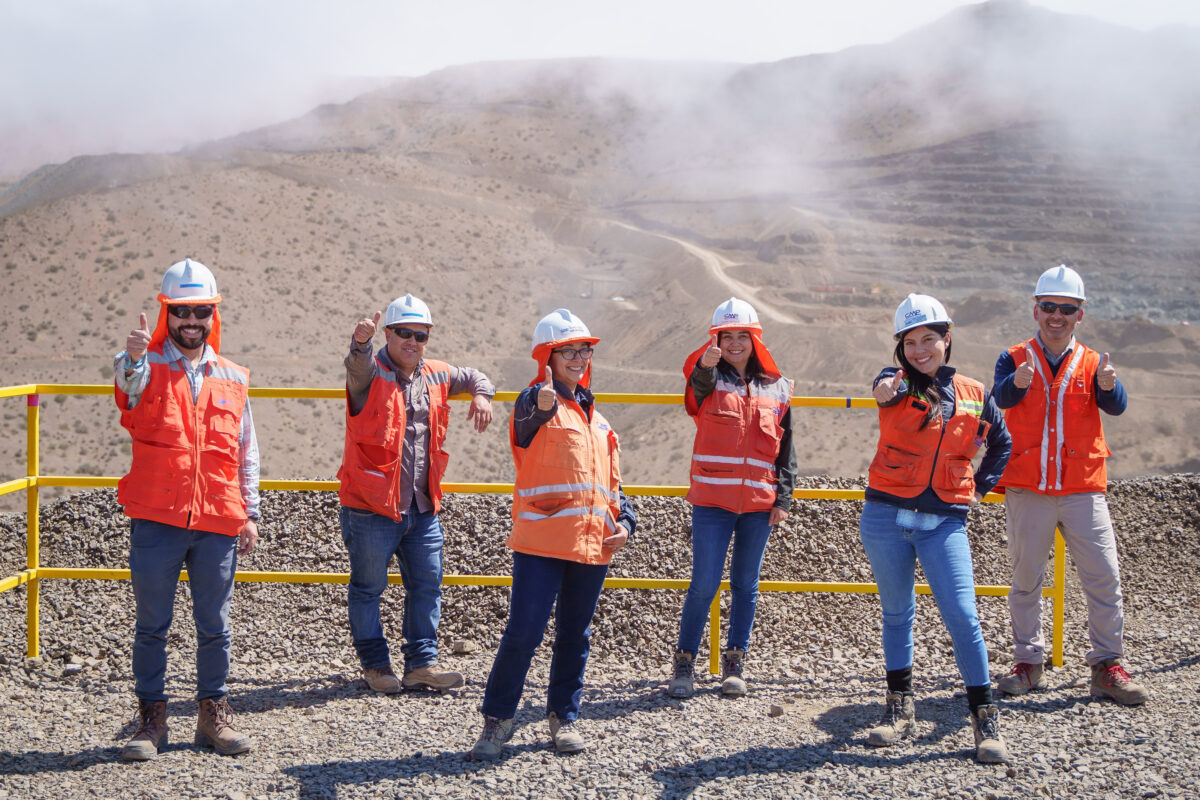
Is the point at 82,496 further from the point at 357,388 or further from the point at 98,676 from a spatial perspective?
the point at 357,388

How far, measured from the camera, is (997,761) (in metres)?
4.54

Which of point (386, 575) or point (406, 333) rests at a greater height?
point (406, 333)

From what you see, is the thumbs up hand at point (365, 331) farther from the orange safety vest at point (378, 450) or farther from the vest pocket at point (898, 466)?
the vest pocket at point (898, 466)

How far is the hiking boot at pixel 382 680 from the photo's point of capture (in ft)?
17.9

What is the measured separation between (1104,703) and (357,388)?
416 centimetres

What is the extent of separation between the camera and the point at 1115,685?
17.6ft

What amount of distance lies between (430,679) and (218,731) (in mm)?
1157

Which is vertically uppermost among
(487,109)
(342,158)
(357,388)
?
(487,109)

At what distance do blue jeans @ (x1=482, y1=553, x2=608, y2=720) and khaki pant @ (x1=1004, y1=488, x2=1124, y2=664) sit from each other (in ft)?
7.85

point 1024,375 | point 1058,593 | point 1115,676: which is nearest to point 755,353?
point 1024,375

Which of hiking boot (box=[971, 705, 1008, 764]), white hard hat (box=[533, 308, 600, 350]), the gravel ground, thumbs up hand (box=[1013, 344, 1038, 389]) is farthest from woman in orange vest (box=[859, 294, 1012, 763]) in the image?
white hard hat (box=[533, 308, 600, 350])

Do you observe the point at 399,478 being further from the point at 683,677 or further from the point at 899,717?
the point at 899,717

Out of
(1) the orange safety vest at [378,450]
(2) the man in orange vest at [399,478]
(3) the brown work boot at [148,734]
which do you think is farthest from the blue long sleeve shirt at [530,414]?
(3) the brown work boot at [148,734]

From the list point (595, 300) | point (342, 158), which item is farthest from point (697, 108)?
point (595, 300)
